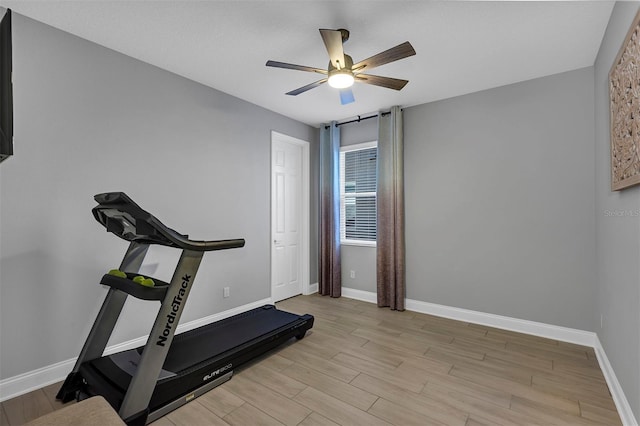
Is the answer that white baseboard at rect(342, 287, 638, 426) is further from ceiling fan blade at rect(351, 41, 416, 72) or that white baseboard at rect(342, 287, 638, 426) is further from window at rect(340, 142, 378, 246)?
ceiling fan blade at rect(351, 41, 416, 72)

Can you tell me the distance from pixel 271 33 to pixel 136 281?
2.08 meters

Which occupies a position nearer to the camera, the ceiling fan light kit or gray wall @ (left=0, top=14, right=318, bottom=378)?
gray wall @ (left=0, top=14, right=318, bottom=378)

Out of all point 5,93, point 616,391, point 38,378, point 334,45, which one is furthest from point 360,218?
point 5,93

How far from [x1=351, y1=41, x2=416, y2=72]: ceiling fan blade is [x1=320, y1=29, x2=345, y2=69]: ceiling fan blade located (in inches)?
5.7

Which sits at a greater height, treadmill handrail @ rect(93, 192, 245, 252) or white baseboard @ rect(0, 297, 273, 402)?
treadmill handrail @ rect(93, 192, 245, 252)

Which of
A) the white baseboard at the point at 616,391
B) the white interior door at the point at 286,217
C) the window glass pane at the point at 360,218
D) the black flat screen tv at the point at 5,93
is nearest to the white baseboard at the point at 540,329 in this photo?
the white baseboard at the point at 616,391

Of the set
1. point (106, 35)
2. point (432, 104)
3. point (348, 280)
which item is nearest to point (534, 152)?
point (432, 104)

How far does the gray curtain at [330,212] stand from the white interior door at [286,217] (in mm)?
367

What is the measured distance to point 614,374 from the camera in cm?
212

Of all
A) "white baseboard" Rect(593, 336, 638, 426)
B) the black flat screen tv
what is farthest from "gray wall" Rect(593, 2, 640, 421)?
the black flat screen tv

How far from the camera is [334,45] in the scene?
2.04 m

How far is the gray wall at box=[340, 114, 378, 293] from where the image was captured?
4.39 meters

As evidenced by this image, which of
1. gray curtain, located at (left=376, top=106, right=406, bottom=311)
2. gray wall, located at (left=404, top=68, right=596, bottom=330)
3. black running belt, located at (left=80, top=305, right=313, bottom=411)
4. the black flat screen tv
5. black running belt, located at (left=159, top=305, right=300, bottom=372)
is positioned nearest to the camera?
the black flat screen tv

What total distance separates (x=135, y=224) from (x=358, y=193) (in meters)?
3.23
